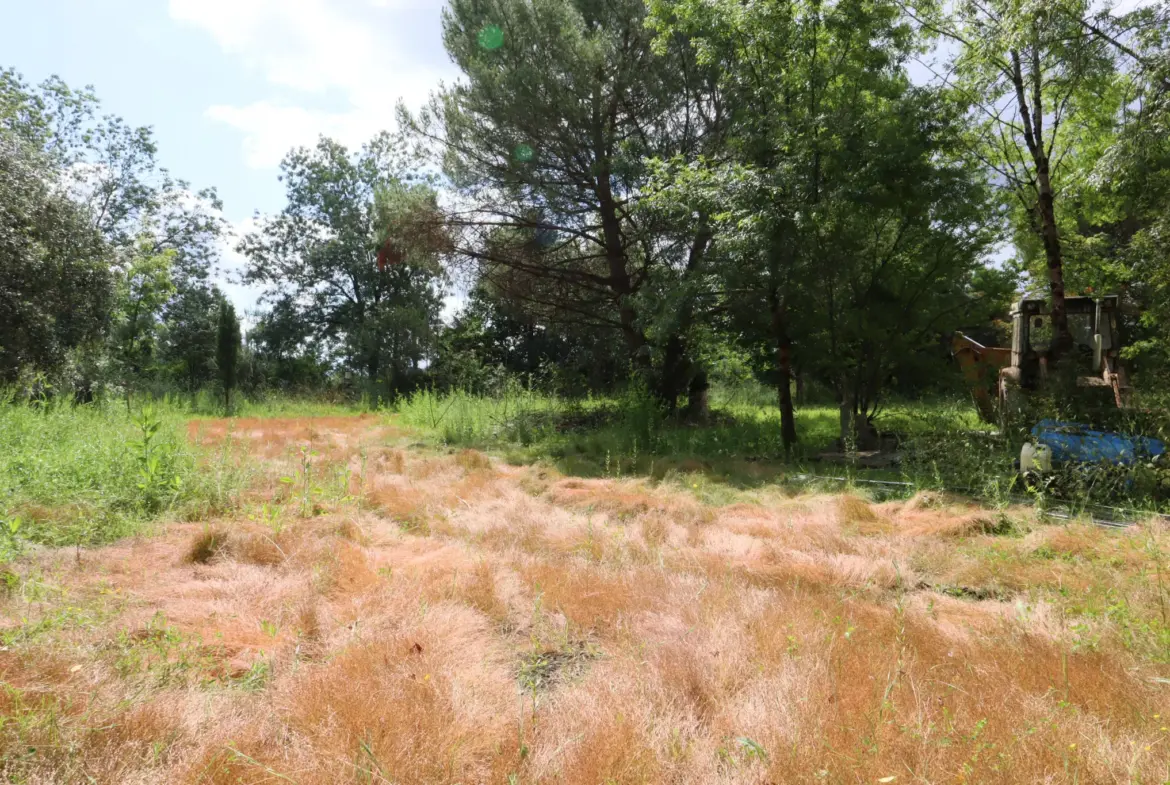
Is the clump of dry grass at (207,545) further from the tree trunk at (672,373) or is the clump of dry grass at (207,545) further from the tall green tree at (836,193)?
the tree trunk at (672,373)

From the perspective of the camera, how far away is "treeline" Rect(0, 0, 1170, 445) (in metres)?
6.74

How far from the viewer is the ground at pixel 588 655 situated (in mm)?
1471

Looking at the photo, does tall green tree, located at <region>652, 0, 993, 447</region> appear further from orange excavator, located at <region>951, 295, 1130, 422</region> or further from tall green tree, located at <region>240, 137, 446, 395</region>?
tall green tree, located at <region>240, 137, 446, 395</region>

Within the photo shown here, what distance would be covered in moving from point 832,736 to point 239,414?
15283mm

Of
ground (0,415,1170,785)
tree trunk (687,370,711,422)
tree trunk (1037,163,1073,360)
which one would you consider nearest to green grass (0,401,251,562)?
ground (0,415,1170,785)

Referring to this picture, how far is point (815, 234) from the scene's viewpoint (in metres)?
6.93

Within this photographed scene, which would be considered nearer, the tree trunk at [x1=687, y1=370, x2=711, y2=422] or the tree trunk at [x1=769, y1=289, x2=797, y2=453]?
the tree trunk at [x1=769, y1=289, x2=797, y2=453]

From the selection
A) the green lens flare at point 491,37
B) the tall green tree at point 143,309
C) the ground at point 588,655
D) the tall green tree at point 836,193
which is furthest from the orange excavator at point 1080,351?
the tall green tree at point 143,309

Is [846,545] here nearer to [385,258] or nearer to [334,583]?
[334,583]

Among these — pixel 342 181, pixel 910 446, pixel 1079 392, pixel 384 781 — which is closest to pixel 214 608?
pixel 384 781

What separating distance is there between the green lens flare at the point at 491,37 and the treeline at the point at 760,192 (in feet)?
0.37

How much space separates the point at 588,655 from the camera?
2229mm

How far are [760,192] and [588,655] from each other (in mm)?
5994

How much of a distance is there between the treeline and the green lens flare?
0.37ft
